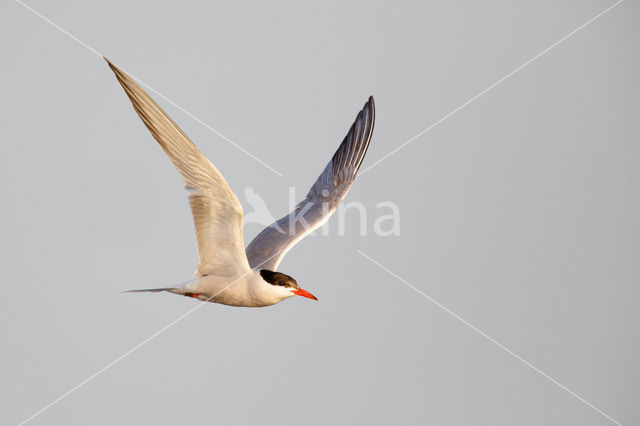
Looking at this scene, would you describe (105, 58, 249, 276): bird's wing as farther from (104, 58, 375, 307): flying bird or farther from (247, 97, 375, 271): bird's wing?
(247, 97, 375, 271): bird's wing

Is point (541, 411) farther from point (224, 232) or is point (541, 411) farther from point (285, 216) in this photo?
point (224, 232)

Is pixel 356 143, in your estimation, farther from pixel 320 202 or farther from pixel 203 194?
pixel 203 194

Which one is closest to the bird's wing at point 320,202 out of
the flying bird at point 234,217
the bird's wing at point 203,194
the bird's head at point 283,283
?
the flying bird at point 234,217

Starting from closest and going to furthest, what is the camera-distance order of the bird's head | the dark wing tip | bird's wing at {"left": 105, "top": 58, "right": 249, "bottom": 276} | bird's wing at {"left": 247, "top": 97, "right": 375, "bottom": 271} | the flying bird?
bird's wing at {"left": 105, "top": 58, "right": 249, "bottom": 276} → the flying bird → the bird's head → bird's wing at {"left": 247, "top": 97, "right": 375, "bottom": 271} → the dark wing tip

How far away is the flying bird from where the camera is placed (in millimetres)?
5840

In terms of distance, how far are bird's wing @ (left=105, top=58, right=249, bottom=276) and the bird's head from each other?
0.71ft

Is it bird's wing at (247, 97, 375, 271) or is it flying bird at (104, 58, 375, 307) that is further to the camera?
bird's wing at (247, 97, 375, 271)

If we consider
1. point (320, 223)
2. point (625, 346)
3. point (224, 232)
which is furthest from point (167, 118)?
point (625, 346)

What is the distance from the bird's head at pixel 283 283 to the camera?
6.92 metres

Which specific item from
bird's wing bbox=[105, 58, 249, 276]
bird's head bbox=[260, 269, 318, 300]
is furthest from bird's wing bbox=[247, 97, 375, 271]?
bird's wing bbox=[105, 58, 249, 276]

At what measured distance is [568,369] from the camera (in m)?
28.8

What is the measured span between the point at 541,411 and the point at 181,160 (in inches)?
871

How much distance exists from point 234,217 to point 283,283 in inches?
36.0

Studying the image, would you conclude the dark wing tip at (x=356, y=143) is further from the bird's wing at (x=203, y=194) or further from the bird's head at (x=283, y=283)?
the bird's wing at (x=203, y=194)
